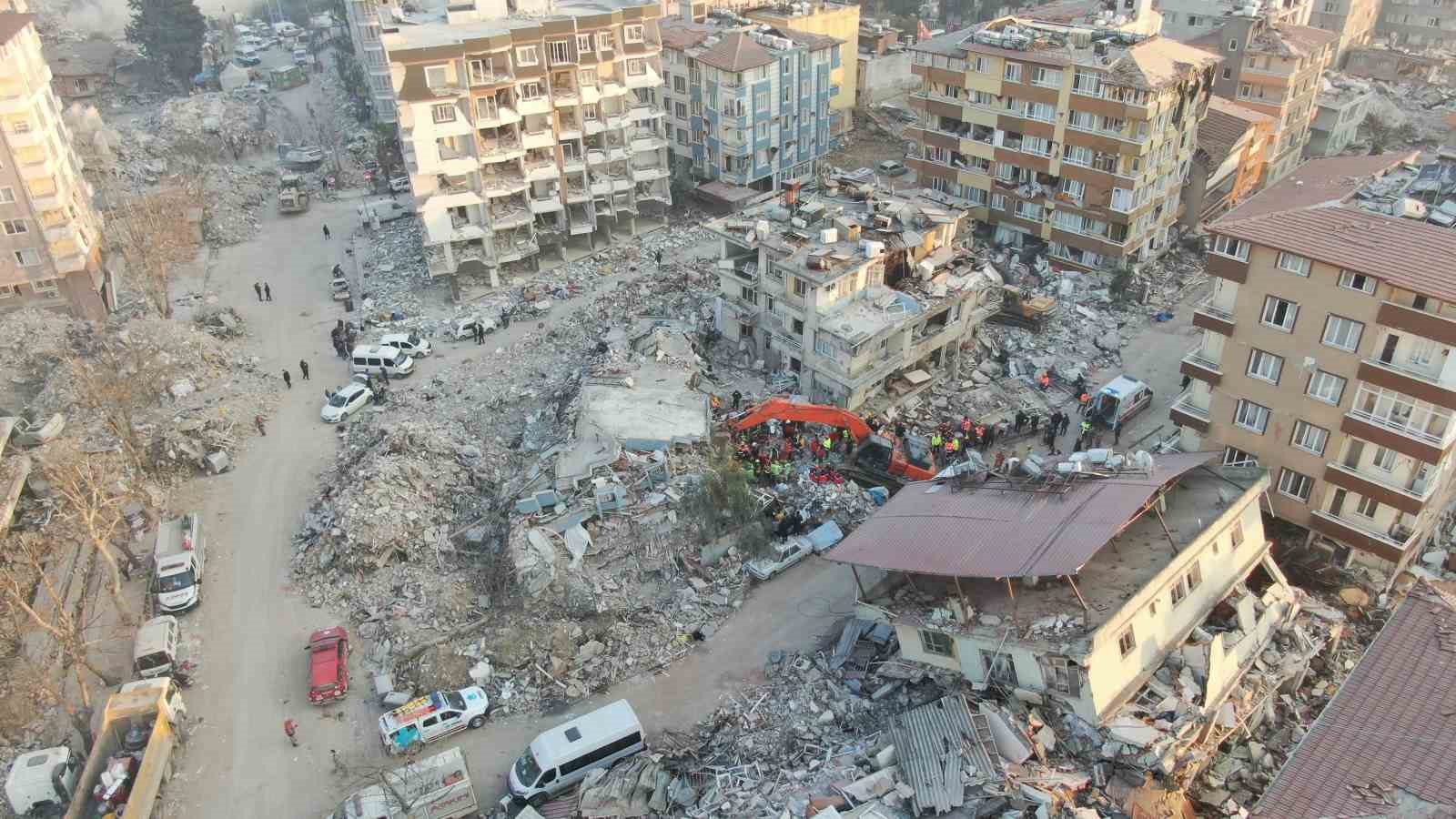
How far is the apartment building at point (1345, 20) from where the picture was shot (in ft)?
262

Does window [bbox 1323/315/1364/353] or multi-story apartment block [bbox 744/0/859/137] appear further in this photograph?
multi-story apartment block [bbox 744/0/859/137]

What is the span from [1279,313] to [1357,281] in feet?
7.95

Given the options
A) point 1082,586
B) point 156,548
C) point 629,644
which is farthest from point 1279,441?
point 156,548

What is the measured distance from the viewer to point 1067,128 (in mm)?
48375

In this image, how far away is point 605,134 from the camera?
176 ft

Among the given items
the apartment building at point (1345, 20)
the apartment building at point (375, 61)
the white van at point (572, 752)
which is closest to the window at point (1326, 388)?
the white van at point (572, 752)

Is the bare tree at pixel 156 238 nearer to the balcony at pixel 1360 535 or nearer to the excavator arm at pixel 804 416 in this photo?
the excavator arm at pixel 804 416

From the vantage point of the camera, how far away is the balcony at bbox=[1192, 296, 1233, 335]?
29.9 metres

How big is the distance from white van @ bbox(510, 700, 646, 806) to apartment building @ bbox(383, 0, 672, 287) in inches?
1233

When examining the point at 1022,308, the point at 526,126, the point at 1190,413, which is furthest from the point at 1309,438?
the point at 526,126

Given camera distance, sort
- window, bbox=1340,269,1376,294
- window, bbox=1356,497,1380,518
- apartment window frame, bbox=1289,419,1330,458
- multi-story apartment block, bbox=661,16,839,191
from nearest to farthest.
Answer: window, bbox=1340,269,1376,294 → window, bbox=1356,497,1380,518 → apartment window frame, bbox=1289,419,1330,458 → multi-story apartment block, bbox=661,16,839,191

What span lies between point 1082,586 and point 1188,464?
4643 millimetres

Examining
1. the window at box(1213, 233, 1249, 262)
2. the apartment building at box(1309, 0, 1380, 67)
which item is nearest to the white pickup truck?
the window at box(1213, 233, 1249, 262)

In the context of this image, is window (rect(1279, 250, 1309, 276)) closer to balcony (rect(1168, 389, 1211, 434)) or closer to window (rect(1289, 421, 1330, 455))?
window (rect(1289, 421, 1330, 455))
